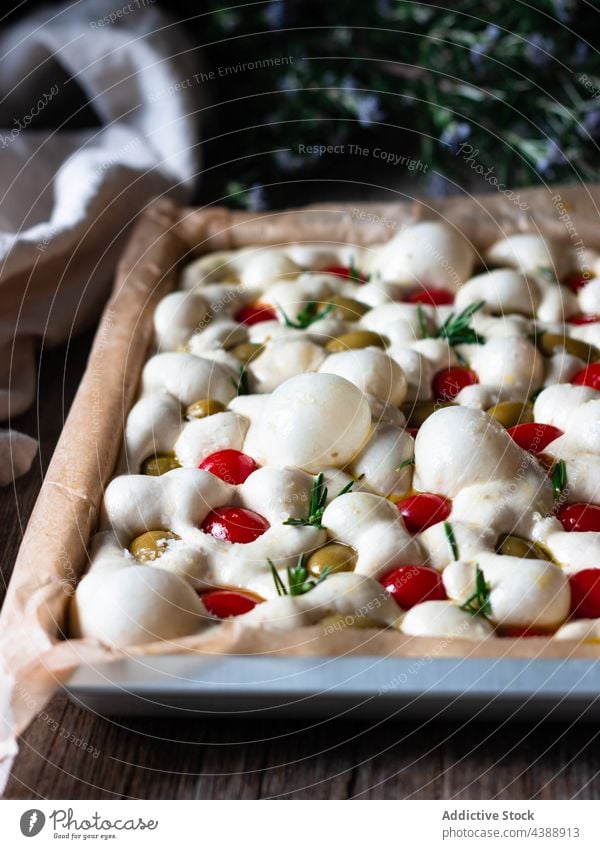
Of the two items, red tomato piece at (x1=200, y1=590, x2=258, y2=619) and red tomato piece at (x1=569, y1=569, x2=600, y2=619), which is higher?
red tomato piece at (x1=569, y1=569, x2=600, y2=619)

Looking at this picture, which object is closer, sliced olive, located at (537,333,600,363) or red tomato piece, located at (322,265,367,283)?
sliced olive, located at (537,333,600,363)

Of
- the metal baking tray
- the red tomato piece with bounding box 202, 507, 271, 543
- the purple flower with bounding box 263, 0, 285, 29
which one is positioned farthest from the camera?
the purple flower with bounding box 263, 0, 285, 29

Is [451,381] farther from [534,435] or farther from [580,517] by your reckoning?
[580,517]

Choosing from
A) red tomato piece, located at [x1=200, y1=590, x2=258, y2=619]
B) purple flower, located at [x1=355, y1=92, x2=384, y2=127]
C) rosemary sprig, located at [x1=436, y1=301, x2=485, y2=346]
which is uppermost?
purple flower, located at [x1=355, y1=92, x2=384, y2=127]

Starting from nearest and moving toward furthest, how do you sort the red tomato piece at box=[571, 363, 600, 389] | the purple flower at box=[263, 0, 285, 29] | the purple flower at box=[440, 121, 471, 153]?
the red tomato piece at box=[571, 363, 600, 389] < the purple flower at box=[440, 121, 471, 153] < the purple flower at box=[263, 0, 285, 29]

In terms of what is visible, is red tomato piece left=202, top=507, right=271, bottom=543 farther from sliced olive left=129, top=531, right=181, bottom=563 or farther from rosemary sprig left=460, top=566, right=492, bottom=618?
rosemary sprig left=460, top=566, right=492, bottom=618

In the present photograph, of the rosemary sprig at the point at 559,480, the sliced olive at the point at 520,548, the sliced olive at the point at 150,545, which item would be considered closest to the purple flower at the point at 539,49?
the rosemary sprig at the point at 559,480

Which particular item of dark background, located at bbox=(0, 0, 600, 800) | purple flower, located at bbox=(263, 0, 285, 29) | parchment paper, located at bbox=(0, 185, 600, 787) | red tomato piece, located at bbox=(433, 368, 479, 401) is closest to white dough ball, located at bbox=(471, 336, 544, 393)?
red tomato piece, located at bbox=(433, 368, 479, 401)
